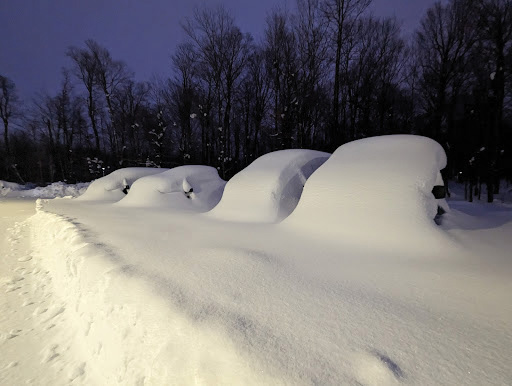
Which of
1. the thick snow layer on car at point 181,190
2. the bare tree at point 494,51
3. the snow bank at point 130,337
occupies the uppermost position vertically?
the bare tree at point 494,51

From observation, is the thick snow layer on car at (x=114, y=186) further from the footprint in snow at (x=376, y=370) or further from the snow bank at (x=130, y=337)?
the footprint in snow at (x=376, y=370)

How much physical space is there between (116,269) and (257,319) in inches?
69.5

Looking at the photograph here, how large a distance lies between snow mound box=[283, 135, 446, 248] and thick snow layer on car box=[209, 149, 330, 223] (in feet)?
2.57

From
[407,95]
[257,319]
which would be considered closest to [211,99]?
[407,95]

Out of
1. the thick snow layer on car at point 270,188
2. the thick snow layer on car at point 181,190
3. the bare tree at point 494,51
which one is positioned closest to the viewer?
the thick snow layer on car at point 270,188

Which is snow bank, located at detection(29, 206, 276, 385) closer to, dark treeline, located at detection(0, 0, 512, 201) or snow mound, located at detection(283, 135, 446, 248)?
snow mound, located at detection(283, 135, 446, 248)

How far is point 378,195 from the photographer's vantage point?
3480 millimetres

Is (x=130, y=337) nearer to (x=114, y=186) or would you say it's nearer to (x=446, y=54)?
(x=114, y=186)

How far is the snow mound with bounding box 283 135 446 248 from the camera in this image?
3207 mm

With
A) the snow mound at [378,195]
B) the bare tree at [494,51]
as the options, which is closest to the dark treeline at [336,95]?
the bare tree at [494,51]

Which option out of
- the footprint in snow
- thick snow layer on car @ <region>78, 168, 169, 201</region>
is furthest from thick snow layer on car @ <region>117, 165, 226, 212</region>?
the footprint in snow

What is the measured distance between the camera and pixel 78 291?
254 centimetres

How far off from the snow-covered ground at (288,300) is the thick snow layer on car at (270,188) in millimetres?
883

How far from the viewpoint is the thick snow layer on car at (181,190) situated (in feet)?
24.7
